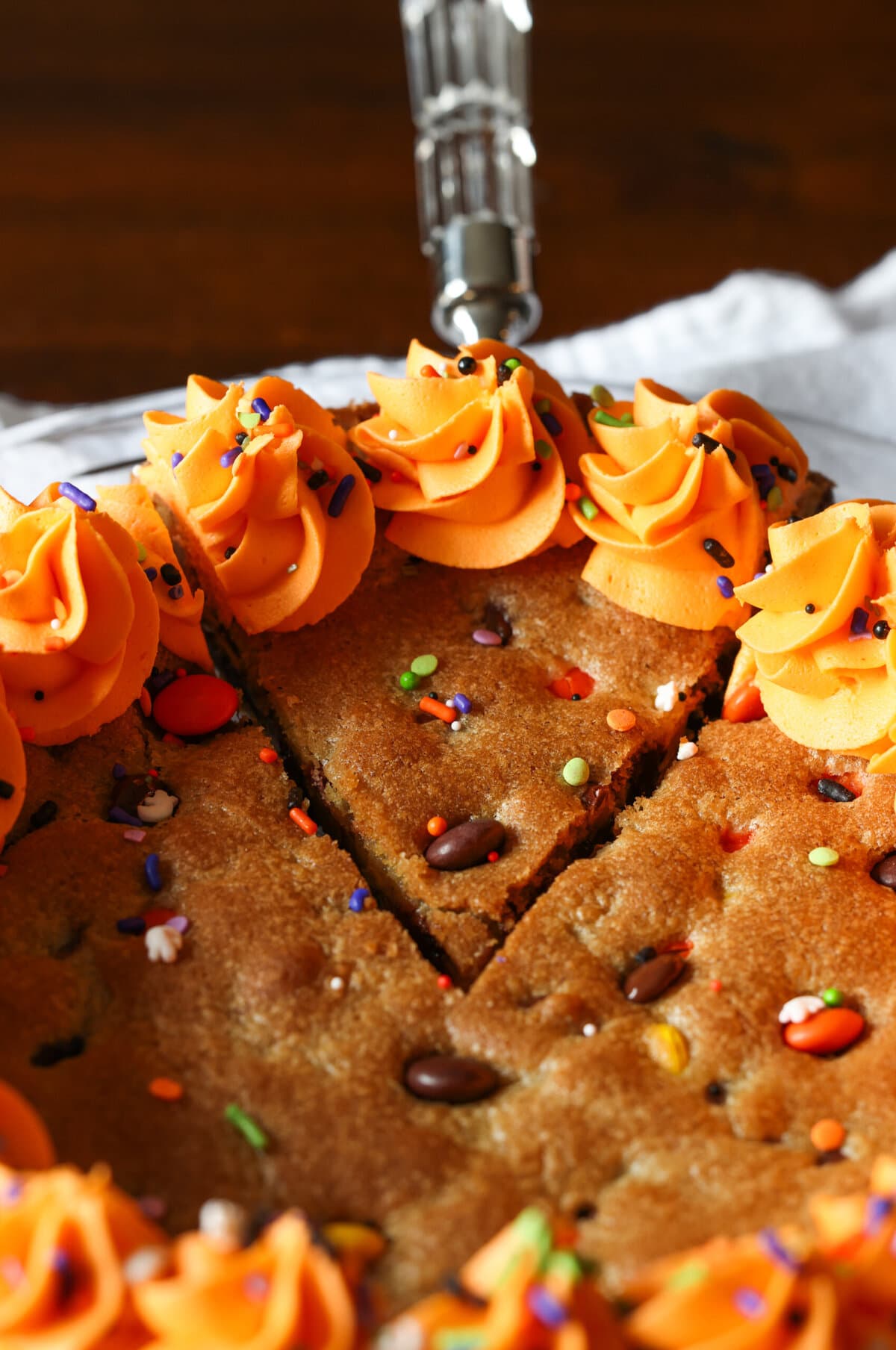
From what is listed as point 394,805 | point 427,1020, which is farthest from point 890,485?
point 427,1020

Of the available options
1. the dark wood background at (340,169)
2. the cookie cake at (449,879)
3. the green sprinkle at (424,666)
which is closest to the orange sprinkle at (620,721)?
the cookie cake at (449,879)

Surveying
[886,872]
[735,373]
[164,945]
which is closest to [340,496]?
[164,945]

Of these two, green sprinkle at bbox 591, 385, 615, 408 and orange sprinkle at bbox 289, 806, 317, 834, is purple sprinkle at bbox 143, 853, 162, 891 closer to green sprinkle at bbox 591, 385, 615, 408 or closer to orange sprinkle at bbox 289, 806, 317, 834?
orange sprinkle at bbox 289, 806, 317, 834

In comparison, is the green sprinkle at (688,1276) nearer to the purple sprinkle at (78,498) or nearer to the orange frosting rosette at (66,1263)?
the orange frosting rosette at (66,1263)

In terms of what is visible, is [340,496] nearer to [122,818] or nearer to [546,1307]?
[122,818]

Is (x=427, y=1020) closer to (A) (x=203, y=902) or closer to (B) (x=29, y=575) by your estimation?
(A) (x=203, y=902)
